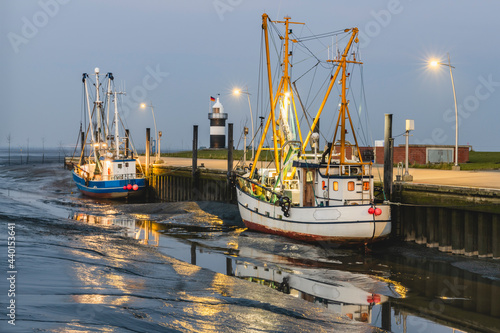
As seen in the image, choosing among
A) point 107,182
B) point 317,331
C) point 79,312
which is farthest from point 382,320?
point 107,182

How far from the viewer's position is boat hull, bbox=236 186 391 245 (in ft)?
65.6

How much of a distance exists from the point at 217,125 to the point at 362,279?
6717 cm

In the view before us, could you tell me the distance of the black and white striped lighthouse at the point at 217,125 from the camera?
80.8 m

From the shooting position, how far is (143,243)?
2180 cm

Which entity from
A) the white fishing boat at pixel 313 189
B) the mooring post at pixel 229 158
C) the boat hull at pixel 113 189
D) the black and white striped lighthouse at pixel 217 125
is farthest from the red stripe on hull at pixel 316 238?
the black and white striped lighthouse at pixel 217 125

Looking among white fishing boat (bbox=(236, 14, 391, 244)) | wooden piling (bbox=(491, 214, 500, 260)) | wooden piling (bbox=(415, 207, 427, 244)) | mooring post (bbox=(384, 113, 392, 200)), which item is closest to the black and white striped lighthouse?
white fishing boat (bbox=(236, 14, 391, 244))

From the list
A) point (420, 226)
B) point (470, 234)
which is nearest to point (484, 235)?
point (470, 234)

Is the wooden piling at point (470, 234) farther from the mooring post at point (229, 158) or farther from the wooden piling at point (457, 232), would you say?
the mooring post at point (229, 158)

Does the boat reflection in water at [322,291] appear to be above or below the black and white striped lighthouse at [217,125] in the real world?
below

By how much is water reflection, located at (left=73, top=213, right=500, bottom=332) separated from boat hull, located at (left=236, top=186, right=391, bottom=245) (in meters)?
0.58

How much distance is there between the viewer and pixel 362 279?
16.6m

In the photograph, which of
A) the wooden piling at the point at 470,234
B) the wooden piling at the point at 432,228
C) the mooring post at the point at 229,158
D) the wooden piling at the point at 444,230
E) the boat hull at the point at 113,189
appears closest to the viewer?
the wooden piling at the point at 470,234

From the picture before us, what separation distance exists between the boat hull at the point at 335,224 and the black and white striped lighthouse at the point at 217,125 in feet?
193

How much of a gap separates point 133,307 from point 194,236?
12469 millimetres
